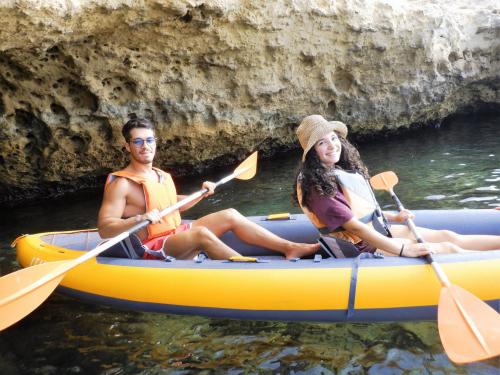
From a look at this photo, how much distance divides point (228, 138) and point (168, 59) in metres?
1.68

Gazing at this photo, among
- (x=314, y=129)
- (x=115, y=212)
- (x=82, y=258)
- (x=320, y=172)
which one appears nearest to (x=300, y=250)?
(x=320, y=172)

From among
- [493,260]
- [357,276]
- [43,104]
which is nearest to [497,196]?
[493,260]

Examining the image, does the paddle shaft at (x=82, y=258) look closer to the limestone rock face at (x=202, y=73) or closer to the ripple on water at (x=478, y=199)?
the limestone rock face at (x=202, y=73)

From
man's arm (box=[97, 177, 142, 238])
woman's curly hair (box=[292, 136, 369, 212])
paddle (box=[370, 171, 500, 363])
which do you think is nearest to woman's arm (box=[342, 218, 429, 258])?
woman's curly hair (box=[292, 136, 369, 212])

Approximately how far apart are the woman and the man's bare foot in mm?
338

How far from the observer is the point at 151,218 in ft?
11.0

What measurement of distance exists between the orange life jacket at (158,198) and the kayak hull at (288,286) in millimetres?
325

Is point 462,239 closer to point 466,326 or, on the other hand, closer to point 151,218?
point 466,326

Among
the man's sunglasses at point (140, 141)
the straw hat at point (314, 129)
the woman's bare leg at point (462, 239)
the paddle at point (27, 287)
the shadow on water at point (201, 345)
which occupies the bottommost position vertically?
the shadow on water at point (201, 345)

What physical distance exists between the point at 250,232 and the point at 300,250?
0.39 m

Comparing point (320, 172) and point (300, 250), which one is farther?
point (300, 250)

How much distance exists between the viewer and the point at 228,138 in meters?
7.39

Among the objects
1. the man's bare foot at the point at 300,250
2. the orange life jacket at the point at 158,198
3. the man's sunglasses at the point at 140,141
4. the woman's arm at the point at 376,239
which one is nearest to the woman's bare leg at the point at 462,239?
the woman's arm at the point at 376,239

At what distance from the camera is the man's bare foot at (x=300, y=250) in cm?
353
